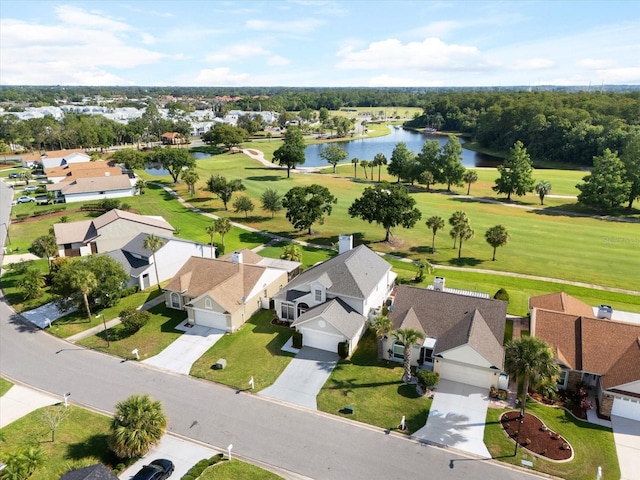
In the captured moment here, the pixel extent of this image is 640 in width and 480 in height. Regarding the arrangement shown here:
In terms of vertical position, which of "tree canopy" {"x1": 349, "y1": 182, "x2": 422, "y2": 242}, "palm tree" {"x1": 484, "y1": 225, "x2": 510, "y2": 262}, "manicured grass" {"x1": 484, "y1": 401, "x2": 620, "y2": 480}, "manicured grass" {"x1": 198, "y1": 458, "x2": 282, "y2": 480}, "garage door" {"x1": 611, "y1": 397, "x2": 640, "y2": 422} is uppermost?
"tree canopy" {"x1": 349, "y1": 182, "x2": 422, "y2": 242}

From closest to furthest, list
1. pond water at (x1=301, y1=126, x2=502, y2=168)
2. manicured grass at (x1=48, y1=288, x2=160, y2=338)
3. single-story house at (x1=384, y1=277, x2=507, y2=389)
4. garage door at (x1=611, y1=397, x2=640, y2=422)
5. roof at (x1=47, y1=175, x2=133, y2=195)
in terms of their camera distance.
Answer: garage door at (x1=611, y1=397, x2=640, y2=422), single-story house at (x1=384, y1=277, x2=507, y2=389), manicured grass at (x1=48, y1=288, x2=160, y2=338), roof at (x1=47, y1=175, x2=133, y2=195), pond water at (x1=301, y1=126, x2=502, y2=168)

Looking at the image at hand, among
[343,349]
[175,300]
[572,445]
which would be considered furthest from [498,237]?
[175,300]

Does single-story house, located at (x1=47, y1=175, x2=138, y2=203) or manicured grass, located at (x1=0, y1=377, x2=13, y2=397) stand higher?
single-story house, located at (x1=47, y1=175, x2=138, y2=203)

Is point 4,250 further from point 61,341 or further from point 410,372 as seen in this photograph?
point 410,372

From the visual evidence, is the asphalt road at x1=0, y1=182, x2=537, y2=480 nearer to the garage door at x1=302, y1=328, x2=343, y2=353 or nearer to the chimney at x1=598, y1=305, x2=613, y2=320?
the garage door at x1=302, y1=328, x2=343, y2=353

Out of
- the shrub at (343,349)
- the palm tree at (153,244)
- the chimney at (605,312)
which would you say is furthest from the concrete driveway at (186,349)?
the chimney at (605,312)

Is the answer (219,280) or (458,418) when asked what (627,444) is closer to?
(458,418)

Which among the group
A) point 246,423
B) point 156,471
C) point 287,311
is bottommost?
point 246,423

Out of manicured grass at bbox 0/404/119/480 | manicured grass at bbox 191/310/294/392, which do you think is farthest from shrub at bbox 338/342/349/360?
manicured grass at bbox 0/404/119/480
